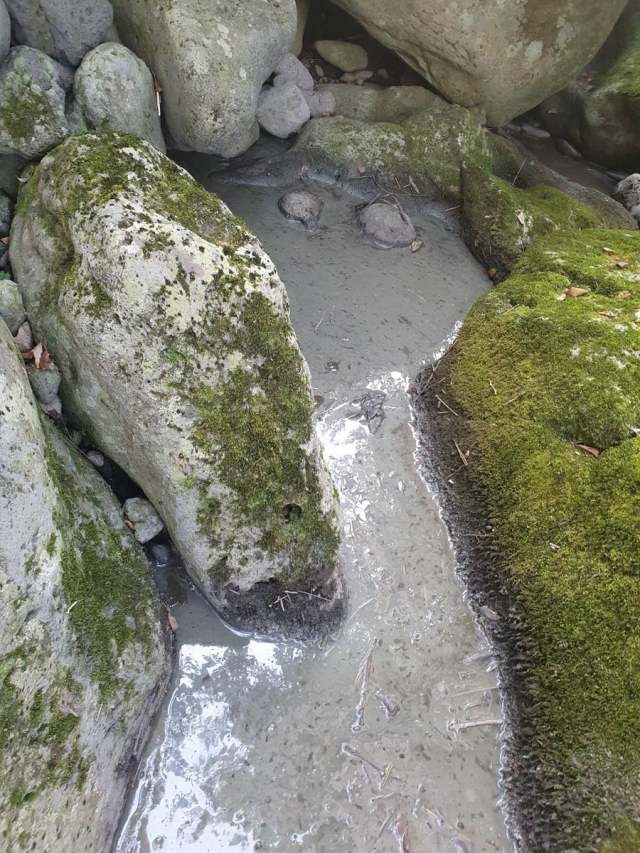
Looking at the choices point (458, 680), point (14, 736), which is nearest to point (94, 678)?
point (14, 736)

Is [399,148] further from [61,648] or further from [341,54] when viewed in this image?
[61,648]

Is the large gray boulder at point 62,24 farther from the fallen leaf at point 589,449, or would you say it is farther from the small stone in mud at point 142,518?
the fallen leaf at point 589,449

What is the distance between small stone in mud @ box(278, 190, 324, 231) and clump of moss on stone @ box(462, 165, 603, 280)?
49.2 inches

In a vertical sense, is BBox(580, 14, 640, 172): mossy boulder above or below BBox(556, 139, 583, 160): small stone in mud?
above

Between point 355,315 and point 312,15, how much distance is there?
3.28m

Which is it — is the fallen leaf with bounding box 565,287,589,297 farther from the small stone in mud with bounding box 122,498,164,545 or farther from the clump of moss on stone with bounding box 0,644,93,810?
the clump of moss on stone with bounding box 0,644,93,810

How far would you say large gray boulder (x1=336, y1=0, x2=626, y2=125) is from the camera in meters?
4.66

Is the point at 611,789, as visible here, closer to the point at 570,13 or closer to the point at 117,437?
the point at 117,437

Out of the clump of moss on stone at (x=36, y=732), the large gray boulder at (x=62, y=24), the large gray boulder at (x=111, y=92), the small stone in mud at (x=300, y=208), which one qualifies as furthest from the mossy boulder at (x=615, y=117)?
the clump of moss on stone at (x=36, y=732)

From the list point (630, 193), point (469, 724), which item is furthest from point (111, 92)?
point (630, 193)

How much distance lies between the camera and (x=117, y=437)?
2523mm

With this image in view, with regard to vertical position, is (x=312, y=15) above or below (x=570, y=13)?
below

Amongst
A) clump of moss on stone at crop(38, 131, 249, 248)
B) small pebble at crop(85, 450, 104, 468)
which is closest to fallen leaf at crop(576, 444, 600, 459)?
clump of moss on stone at crop(38, 131, 249, 248)

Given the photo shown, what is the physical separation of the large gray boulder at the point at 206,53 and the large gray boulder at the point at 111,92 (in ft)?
0.75
